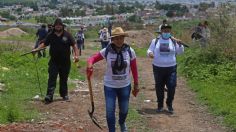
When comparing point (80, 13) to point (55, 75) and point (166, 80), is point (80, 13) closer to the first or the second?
point (55, 75)

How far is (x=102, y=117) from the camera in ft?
34.2

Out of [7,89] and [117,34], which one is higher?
[117,34]

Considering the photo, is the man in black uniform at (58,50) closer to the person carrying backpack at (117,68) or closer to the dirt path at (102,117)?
the dirt path at (102,117)

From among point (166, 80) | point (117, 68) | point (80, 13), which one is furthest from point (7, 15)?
point (117, 68)

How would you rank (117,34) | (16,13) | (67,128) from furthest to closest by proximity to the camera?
(16,13) < (67,128) < (117,34)

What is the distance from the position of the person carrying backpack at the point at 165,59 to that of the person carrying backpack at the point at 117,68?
9.13 ft

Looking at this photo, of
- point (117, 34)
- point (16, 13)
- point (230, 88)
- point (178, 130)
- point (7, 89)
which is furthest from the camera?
point (16, 13)

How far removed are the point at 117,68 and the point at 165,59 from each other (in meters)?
3.16

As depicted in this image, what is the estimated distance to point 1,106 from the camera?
1017cm

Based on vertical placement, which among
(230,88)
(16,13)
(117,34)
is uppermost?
(117,34)

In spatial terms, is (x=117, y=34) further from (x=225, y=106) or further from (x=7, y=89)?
(x=7, y=89)

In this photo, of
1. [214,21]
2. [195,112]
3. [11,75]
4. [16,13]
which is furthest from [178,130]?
[16,13]

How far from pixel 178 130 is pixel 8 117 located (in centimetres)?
301

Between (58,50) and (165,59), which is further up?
(58,50)
